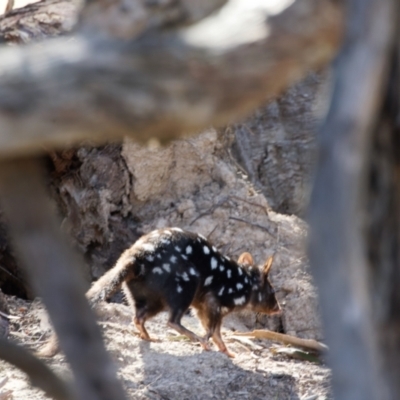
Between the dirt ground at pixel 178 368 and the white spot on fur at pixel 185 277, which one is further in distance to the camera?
the white spot on fur at pixel 185 277

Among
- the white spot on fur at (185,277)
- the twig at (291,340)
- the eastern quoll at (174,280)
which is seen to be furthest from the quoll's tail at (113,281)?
the twig at (291,340)

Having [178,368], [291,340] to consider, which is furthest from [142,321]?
[291,340]

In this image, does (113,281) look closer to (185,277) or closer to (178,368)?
(185,277)

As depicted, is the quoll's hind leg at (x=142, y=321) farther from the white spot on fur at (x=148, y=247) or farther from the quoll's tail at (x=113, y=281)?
the white spot on fur at (x=148, y=247)

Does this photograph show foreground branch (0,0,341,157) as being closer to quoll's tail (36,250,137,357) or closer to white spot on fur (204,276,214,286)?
quoll's tail (36,250,137,357)

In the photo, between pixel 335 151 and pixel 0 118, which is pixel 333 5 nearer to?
pixel 335 151
